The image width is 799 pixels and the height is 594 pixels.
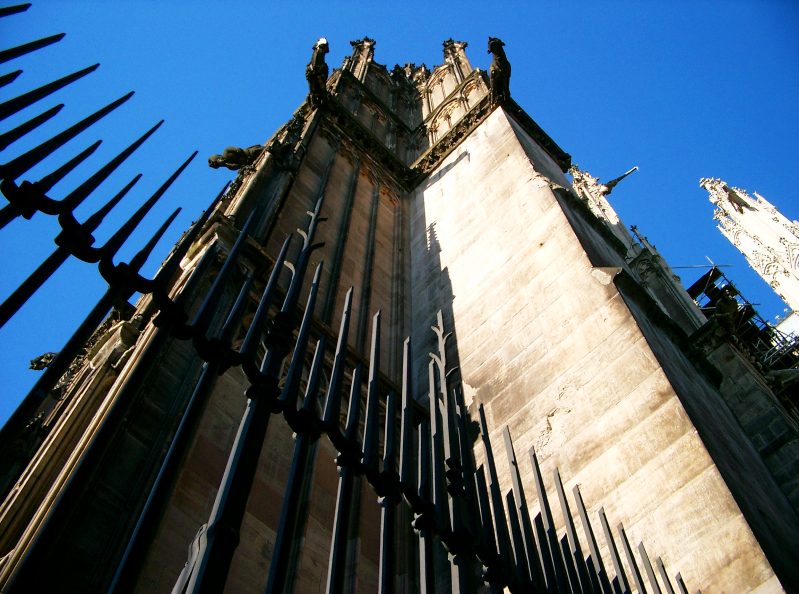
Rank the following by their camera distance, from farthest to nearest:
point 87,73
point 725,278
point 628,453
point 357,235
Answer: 1. point 725,278
2. point 357,235
3. point 628,453
4. point 87,73

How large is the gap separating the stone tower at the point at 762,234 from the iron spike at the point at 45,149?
2974cm

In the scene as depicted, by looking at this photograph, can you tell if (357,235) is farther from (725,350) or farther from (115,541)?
(115,541)

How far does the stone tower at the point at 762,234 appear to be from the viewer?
2825 centimetres

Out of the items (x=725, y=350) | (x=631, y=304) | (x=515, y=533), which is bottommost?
(x=515, y=533)

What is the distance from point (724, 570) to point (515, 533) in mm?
1653

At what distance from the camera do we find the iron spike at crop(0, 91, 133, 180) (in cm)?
201

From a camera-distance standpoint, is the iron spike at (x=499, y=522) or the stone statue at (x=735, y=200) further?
the stone statue at (x=735, y=200)

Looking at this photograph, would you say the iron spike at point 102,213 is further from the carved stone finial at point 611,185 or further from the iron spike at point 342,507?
the carved stone finial at point 611,185

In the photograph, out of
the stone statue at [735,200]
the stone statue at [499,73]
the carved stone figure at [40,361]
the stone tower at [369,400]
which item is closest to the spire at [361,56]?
the stone statue at [499,73]

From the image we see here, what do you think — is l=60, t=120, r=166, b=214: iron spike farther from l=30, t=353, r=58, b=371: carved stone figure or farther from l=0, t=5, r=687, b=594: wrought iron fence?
l=30, t=353, r=58, b=371: carved stone figure

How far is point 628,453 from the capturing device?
4.79 meters

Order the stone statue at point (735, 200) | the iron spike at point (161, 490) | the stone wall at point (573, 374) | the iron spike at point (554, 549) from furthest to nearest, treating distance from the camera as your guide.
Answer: the stone statue at point (735, 200) < the stone wall at point (573, 374) < the iron spike at point (554, 549) < the iron spike at point (161, 490)

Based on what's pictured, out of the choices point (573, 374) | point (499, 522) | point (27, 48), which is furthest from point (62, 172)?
point (573, 374)

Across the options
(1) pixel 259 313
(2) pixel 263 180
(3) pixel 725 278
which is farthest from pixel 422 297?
(3) pixel 725 278
